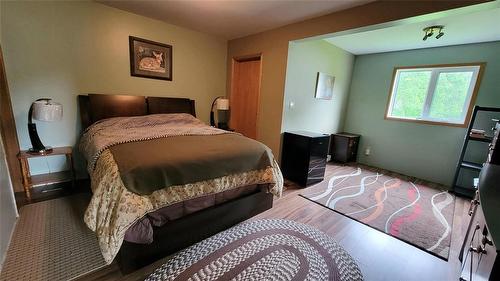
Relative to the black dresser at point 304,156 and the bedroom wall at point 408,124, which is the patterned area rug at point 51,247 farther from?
the bedroom wall at point 408,124

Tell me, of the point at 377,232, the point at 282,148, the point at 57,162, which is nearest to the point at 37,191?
the point at 57,162

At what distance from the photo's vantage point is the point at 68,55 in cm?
259

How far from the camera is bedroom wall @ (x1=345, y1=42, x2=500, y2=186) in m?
3.13

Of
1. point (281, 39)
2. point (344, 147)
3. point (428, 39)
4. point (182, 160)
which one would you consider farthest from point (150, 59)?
point (428, 39)

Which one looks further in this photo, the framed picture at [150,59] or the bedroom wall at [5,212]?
the framed picture at [150,59]

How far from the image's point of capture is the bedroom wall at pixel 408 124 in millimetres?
3127

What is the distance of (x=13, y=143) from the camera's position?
2379mm

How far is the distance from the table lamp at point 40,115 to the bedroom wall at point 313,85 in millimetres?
2884

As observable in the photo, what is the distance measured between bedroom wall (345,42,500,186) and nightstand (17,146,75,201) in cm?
503

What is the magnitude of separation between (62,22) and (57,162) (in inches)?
69.1

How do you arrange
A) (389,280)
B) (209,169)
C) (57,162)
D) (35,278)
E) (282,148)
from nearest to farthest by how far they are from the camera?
(35,278), (389,280), (209,169), (57,162), (282,148)

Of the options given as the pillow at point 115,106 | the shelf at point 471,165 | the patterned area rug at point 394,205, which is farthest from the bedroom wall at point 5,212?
the shelf at point 471,165

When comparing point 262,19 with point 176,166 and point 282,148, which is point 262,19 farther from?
point 176,166

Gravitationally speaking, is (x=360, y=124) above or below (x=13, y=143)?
above
